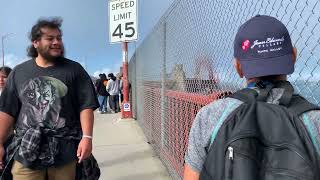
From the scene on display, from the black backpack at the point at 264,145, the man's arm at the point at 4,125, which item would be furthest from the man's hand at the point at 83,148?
the black backpack at the point at 264,145

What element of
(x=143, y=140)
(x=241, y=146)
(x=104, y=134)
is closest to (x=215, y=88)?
(x=241, y=146)

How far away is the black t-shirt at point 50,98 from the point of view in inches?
138

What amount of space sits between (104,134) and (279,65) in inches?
356

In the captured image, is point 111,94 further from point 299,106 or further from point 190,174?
point 299,106

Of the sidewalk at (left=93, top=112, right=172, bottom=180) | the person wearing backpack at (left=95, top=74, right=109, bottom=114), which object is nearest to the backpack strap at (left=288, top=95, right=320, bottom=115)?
the sidewalk at (left=93, top=112, right=172, bottom=180)

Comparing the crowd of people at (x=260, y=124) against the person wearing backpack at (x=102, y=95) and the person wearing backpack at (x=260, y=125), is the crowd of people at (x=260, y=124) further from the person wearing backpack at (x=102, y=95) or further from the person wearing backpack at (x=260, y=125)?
the person wearing backpack at (x=102, y=95)

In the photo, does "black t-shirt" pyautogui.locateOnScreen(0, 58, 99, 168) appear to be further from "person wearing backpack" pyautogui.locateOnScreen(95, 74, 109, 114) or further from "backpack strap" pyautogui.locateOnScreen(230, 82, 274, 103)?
"person wearing backpack" pyautogui.locateOnScreen(95, 74, 109, 114)

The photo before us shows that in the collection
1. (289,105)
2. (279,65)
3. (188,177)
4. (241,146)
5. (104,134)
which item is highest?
(279,65)

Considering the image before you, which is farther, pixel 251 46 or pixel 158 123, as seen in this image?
pixel 158 123

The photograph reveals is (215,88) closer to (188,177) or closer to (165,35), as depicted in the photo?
(188,177)

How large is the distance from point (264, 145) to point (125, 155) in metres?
6.35

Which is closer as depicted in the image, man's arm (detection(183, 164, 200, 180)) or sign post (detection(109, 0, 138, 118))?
man's arm (detection(183, 164, 200, 180))

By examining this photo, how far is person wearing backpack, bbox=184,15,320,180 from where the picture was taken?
1438mm

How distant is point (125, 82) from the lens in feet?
42.1
